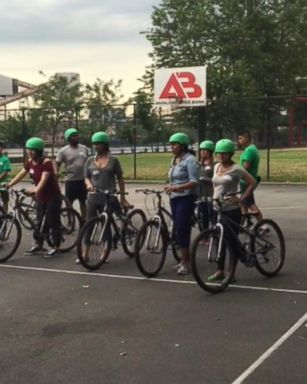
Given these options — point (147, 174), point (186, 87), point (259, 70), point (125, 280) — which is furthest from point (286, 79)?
point (125, 280)

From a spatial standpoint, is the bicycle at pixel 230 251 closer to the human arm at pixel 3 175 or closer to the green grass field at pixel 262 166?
the human arm at pixel 3 175

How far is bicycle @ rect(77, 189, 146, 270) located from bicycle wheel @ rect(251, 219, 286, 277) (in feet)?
6.12

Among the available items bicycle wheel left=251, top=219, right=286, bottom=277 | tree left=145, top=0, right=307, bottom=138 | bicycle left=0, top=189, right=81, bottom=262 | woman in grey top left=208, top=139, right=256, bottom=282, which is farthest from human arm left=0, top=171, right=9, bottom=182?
tree left=145, top=0, right=307, bottom=138

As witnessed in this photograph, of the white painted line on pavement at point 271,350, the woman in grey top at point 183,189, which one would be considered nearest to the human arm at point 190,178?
the woman in grey top at point 183,189

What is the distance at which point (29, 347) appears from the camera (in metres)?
5.55

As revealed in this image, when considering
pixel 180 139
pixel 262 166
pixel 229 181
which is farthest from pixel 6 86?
pixel 229 181

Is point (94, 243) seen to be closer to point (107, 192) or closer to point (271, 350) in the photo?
point (107, 192)

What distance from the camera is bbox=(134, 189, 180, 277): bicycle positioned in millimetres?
8020

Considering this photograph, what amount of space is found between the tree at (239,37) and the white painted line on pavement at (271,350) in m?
49.4

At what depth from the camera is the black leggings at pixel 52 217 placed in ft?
31.2

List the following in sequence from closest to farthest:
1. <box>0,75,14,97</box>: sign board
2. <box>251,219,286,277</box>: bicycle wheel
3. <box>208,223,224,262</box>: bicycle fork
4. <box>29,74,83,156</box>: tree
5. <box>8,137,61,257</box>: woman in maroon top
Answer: <box>208,223,224,262</box>: bicycle fork
<box>251,219,286,277</box>: bicycle wheel
<box>8,137,61,257</box>: woman in maroon top
<box>29,74,83,156</box>: tree
<box>0,75,14,97</box>: sign board

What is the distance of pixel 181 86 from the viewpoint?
2205 cm

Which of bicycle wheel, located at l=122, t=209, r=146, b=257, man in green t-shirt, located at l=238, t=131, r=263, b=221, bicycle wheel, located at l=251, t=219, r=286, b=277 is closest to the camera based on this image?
bicycle wheel, located at l=251, t=219, r=286, b=277

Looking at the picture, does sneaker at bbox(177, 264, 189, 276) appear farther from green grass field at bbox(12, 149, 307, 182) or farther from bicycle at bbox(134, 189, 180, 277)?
green grass field at bbox(12, 149, 307, 182)
